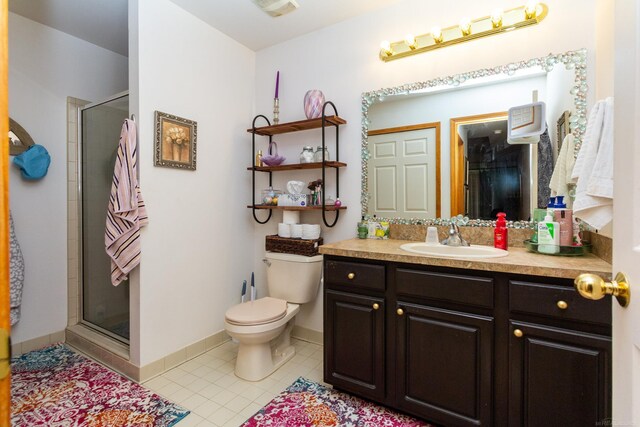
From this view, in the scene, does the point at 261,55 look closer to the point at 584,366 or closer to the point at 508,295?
the point at 508,295

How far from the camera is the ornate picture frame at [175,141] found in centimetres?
199

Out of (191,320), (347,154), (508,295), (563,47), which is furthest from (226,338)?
(563,47)

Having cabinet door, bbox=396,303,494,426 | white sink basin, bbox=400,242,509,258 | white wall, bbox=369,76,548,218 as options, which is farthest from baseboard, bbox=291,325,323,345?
white wall, bbox=369,76,548,218

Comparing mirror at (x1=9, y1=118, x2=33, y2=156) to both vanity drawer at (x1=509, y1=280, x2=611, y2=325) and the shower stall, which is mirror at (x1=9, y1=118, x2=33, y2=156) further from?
vanity drawer at (x1=509, y1=280, x2=611, y2=325)

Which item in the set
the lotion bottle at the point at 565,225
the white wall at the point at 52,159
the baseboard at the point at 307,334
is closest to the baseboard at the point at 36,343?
the white wall at the point at 52,159

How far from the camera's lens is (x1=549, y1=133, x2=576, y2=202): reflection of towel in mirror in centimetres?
155

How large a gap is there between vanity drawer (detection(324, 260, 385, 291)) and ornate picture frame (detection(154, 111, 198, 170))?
4.08 feet

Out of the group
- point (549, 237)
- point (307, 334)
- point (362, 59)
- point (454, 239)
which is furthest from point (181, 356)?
point (362, 59)

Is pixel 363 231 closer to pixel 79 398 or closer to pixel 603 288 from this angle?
pixel 603 288

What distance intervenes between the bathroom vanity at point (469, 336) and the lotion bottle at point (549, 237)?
8 centimetres

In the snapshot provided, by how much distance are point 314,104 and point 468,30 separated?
3.42 feet

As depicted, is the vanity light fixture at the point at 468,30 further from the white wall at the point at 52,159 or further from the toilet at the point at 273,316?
the white wall at the point at 52,159

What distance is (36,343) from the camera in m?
2.31

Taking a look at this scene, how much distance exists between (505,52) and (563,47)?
26 cm
